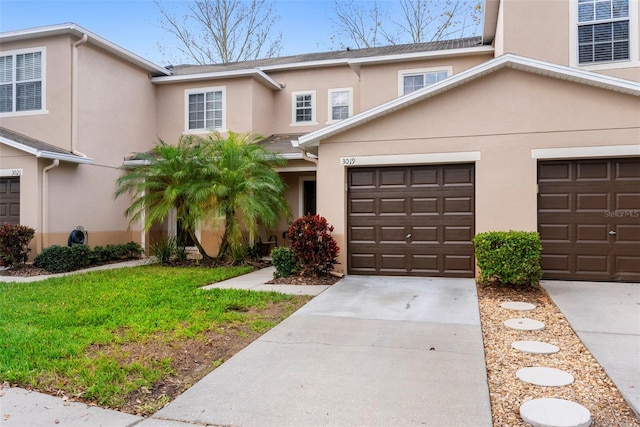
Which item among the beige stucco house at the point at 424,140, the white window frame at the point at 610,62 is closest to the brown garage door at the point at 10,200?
the beige stucco house at the point at 424,140

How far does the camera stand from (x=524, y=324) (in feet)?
20.0

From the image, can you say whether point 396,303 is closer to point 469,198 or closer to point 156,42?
point 469,198

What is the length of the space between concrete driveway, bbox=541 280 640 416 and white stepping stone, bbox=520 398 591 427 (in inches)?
18.1

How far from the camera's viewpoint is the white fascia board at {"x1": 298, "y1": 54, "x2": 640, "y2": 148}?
8391mm

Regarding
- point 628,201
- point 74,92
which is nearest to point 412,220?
point 628,201

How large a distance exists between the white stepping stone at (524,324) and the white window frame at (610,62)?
25.5ft

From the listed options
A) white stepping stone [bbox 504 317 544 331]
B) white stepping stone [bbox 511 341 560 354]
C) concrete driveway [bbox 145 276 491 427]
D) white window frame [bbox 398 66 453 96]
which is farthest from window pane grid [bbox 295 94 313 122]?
white stepping stone [bbox 511 341 560 354]

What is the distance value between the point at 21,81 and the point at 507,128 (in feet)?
46.4

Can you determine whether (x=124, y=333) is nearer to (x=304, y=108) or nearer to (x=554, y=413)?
(x=554, y=413)

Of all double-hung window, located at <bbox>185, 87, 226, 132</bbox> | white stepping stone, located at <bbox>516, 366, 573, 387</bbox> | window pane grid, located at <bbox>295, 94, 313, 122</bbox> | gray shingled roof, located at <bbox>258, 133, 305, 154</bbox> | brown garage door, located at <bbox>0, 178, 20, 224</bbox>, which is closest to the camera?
white stepping stone, located at <bbox>516, 366, 573, 387</bbox>

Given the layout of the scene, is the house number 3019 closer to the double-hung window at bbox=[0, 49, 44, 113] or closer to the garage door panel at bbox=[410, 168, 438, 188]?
the garage door panel at bbox=[410, 168, 438, 188]

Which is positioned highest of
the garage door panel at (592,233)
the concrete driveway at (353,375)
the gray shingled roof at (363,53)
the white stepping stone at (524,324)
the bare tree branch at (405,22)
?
the bare tree branch at (405,22)

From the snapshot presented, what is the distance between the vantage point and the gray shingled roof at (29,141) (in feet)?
39.5

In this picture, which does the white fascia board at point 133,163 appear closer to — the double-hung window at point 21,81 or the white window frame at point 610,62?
the double-hung window at point 21,81
